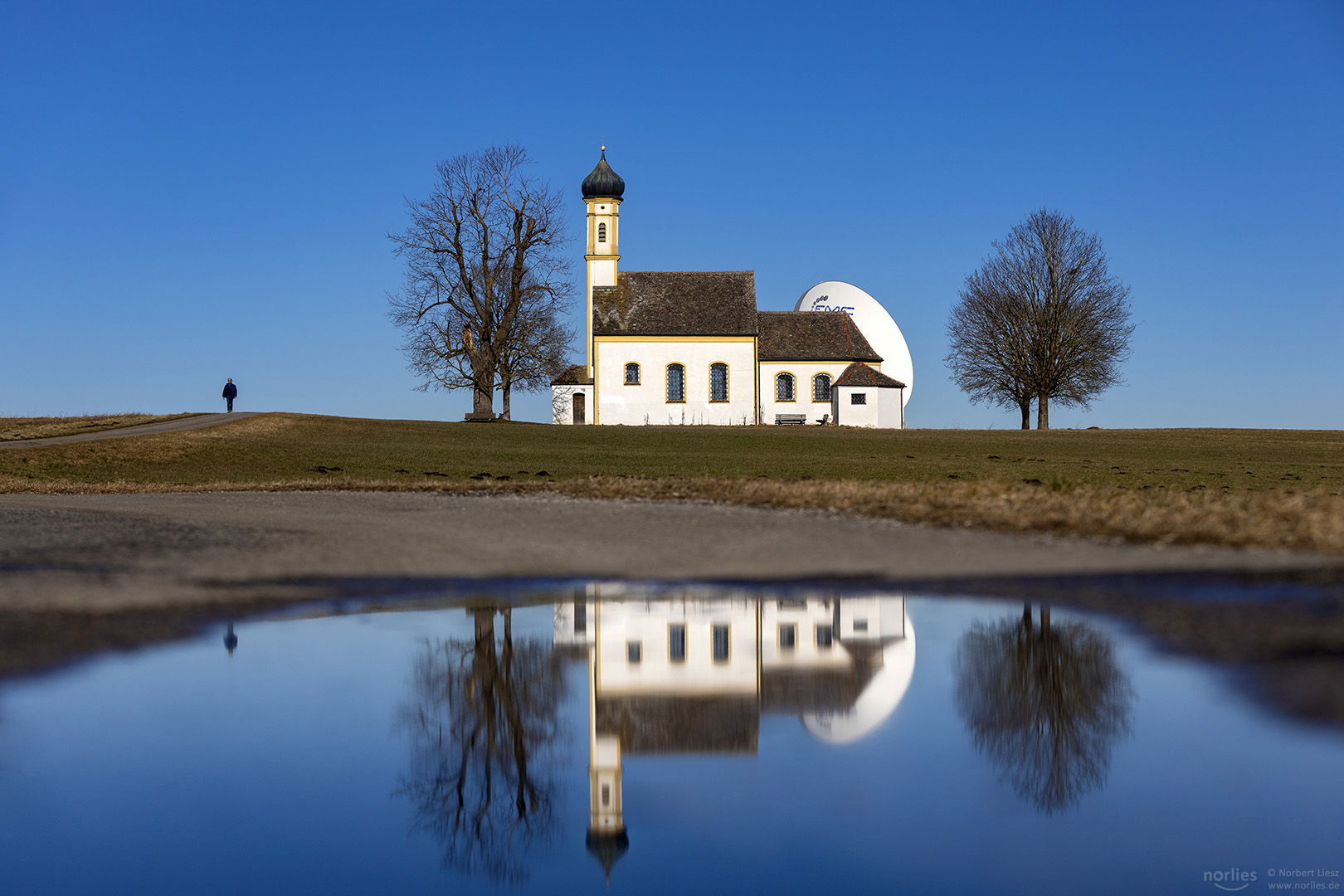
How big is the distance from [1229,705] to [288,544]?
8.95 meters

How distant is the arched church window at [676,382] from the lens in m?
59.8

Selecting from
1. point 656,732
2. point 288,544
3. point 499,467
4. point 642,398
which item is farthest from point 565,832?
point 642,398

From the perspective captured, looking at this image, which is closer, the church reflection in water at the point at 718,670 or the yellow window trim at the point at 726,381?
the church reflection in water at the point at 718,670

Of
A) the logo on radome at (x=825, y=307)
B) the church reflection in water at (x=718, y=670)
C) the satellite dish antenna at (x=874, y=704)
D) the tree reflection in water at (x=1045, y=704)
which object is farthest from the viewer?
the logo on radome at (x=825, y=307)

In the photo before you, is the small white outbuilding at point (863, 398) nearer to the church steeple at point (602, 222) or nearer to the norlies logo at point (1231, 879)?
the church steeple at point (602, 222)

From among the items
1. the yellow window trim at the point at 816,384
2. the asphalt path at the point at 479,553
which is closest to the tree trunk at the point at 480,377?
the yellow window trim at the point at 816,384

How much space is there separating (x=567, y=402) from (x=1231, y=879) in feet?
191

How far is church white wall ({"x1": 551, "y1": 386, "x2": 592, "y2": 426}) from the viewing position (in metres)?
60.6

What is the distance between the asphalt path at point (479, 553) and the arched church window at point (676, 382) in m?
44.4

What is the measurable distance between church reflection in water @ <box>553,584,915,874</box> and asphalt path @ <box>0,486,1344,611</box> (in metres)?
1.50

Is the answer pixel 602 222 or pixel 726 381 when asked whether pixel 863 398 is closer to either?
pixel 726 381

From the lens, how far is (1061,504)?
550 inches

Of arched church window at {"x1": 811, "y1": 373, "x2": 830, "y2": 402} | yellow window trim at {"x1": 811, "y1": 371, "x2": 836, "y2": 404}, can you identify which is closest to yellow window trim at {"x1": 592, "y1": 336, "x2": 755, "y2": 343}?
yellow window trim at {"x1": 811, "y1": 371, "x2": 836, "y2": 404}

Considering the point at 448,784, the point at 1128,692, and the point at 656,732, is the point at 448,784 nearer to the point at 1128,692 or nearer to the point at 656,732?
the point at 656,732
